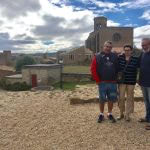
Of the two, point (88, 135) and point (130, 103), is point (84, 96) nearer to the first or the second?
point (130, 103)

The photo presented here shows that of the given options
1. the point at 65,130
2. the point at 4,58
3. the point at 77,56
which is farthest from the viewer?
the point at 4,58

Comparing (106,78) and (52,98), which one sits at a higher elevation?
(106,78)

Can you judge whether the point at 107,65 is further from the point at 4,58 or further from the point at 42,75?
the point at 4,58

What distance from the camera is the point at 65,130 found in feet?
18.9

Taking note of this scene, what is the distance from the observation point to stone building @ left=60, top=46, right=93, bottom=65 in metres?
60.1

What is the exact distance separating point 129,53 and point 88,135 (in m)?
1.98

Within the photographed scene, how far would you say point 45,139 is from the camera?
5250 millimetres

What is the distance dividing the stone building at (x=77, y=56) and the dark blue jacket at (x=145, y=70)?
53956mm

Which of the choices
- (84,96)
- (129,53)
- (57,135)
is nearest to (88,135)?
(57,135)

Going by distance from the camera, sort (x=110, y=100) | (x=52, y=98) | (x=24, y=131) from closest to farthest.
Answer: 1. (x=24, y=131)
2. (x=110, y=100)
3. (x=52, y=98)

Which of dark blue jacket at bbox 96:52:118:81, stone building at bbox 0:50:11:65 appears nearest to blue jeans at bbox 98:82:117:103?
dark blue jacket at bbox 96:52:118:81

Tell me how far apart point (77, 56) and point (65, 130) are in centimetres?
5477

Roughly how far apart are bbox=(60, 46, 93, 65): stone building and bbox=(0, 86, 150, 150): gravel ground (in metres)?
51.9

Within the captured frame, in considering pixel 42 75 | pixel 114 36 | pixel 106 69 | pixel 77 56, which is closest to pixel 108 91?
pixel 106 69
